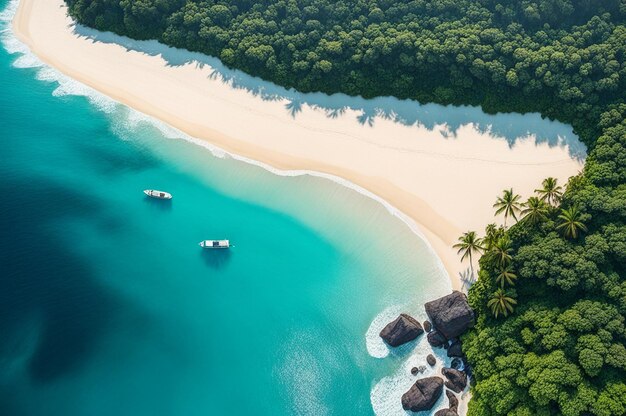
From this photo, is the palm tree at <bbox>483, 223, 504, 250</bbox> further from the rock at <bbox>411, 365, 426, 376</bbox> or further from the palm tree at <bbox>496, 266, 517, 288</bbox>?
the rock at <bbox>411, 365, 426, 376</bbox>

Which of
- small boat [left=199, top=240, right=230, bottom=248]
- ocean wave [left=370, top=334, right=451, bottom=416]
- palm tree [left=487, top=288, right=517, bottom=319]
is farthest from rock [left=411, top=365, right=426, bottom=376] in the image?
small boat [left=199, top=240, right=230, bottom=248]

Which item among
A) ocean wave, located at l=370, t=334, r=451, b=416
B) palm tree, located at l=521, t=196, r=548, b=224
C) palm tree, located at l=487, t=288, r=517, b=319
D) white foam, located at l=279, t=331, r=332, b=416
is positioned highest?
palm tree, located at l=521, t=196, r=548, b=224

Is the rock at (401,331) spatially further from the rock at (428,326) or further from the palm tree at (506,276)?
the palm tree at (506,276)

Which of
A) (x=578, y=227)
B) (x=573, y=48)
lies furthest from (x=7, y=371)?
(x=573, y=48)

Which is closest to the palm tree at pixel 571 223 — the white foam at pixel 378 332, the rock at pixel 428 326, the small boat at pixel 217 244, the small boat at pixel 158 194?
the rock at pixel 428 326

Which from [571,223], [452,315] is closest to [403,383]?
[452,315]

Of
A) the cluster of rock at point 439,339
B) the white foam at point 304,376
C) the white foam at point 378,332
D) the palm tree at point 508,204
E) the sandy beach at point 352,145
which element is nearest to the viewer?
the cluster of rock at point 439,339
